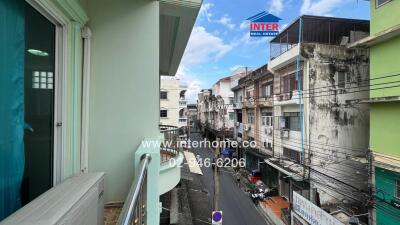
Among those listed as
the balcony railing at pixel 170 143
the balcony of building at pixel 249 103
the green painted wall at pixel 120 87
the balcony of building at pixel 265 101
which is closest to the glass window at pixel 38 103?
the green painted wall at pixel 120 87

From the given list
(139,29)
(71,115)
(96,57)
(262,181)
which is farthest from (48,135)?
(262,181)

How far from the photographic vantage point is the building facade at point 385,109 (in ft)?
17.9

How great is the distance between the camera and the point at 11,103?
3.99ft

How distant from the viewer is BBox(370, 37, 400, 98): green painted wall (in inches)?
215

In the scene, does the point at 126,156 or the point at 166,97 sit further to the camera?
the point at 166,97

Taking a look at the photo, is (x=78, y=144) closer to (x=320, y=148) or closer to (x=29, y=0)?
(x=29, y=0)

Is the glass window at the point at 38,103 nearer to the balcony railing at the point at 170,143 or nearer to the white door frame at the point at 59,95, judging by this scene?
the white door frame at the point at 59,95

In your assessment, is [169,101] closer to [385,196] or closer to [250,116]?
[250,116]

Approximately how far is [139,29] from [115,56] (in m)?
0.39

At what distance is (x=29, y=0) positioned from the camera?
52.4 inches

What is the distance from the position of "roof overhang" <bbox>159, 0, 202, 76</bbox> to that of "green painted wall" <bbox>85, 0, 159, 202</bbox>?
46 centimetres

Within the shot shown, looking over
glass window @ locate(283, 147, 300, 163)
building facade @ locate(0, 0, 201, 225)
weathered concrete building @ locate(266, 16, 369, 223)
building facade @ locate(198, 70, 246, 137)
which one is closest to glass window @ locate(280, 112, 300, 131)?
weathered concrete building @ locate(266, 16, 369, 223)

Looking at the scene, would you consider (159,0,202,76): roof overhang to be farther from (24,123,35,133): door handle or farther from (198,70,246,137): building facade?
(198,70,246,137): building facade

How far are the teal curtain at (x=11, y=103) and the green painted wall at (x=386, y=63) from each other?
724cm
